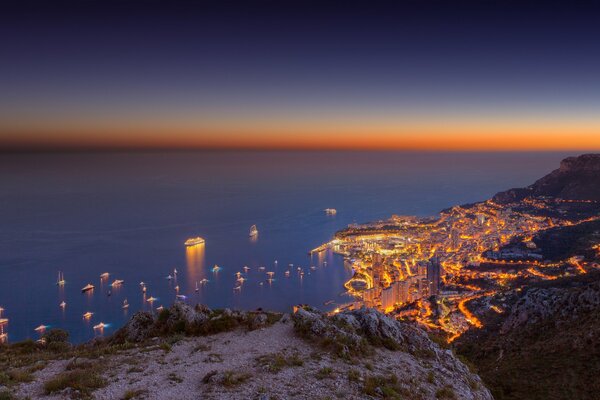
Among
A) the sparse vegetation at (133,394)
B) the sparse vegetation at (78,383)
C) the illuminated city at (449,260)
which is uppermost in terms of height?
the sparse vegetation at (78,383)

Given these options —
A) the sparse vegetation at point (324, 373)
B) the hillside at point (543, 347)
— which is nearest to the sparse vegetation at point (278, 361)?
the sparse vegetation at point (324, 373)

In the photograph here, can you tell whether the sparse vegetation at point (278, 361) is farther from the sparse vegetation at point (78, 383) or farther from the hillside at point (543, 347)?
the hillside at point (543, 347)

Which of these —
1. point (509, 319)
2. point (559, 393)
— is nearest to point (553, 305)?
point (509, 319)

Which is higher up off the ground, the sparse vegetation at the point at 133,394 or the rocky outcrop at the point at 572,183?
the sparse vegetation at the point at 133,394

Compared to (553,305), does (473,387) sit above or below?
above

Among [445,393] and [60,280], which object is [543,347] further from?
[60,280]

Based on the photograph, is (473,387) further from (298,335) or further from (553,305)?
(553,305)
